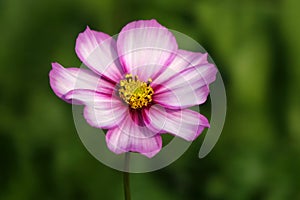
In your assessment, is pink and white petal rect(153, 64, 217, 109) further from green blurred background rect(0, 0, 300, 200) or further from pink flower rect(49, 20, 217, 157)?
green blurred background rect(0, 0, 300, 200)

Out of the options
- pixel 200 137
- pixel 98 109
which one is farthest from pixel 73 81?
pixel 200 137

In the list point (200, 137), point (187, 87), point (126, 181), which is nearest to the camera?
point (126, 181)

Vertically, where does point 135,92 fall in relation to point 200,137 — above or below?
above

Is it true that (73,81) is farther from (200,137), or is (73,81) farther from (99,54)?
(200,137)

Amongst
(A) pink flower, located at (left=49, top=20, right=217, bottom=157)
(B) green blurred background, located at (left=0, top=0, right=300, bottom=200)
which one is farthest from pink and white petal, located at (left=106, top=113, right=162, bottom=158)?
(B) green blurred background, located at (left=0, top=0, right=300, bottom=200)

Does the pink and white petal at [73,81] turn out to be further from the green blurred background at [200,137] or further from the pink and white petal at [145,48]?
the green blurred background at [200,137]

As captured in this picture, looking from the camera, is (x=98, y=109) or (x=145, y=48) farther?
(x=145, y=48)

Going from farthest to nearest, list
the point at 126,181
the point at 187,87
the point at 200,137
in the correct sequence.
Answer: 1. the point at 200,137
2. the point at 187,87
3. the point at 126,181
